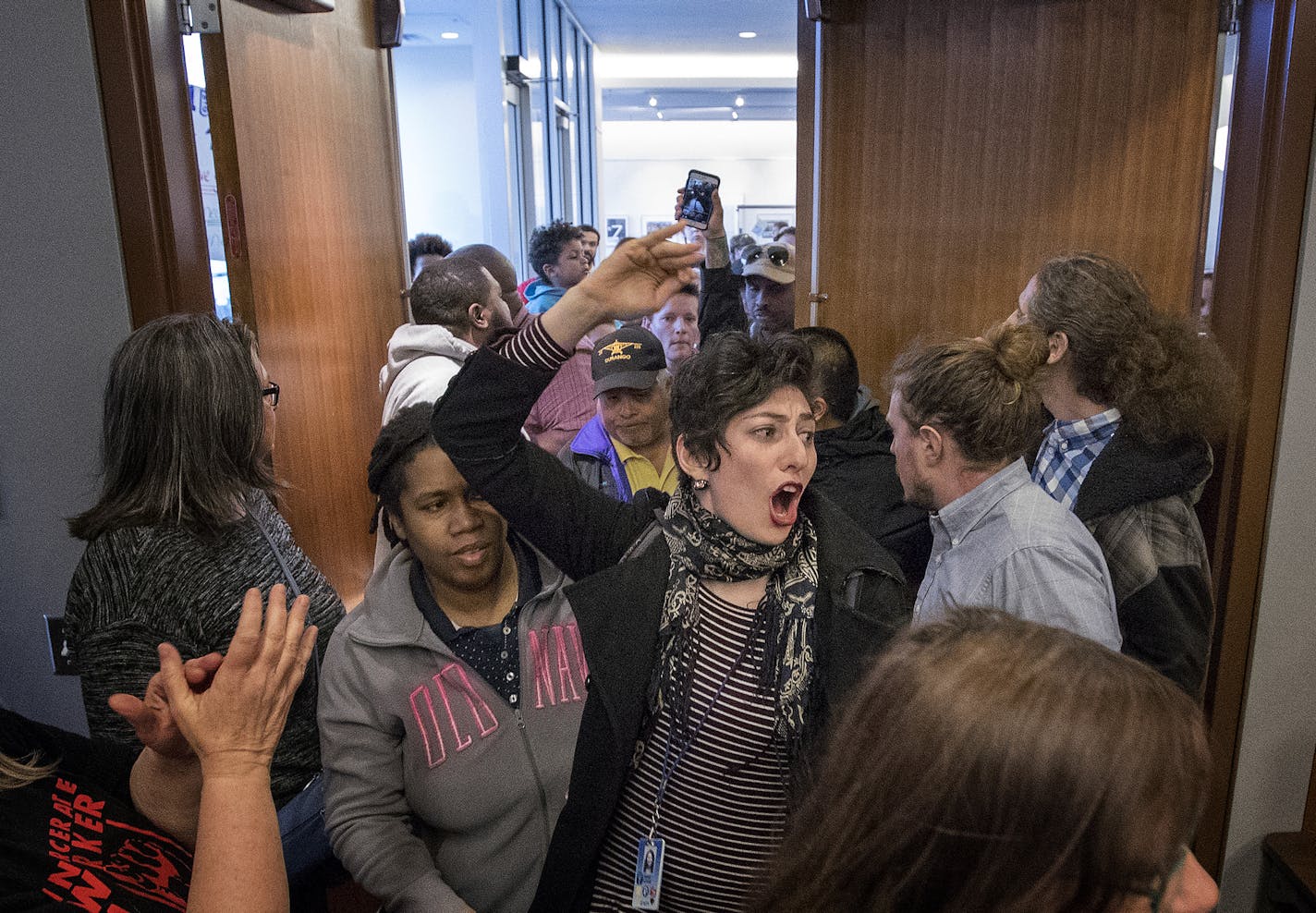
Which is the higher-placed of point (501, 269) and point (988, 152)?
point (988, 152)

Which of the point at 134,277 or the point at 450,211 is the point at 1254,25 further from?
the point at 450,211

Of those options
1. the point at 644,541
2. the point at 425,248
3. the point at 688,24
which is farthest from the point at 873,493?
the point at 688,24

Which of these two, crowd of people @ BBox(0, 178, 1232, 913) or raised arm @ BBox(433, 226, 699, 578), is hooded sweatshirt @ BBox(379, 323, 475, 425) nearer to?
→ crowd of people @ BBox(0, 178, 1232, 913)

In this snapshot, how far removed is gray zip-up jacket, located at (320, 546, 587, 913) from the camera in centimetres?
132

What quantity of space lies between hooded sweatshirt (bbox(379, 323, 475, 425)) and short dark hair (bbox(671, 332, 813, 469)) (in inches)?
43.9

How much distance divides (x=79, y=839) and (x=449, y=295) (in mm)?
1872

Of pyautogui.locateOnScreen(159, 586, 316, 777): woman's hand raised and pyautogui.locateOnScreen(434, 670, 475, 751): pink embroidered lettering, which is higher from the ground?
pyautogui.locateOnScreen(159, 586, 316, 777): woman's hand raised

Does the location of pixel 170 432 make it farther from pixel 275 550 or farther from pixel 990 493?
pixel 990 493

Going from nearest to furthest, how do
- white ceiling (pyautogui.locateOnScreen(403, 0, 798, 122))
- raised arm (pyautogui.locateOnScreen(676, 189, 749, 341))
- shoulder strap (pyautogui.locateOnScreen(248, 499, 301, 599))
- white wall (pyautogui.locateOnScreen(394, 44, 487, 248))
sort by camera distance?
1. shoulder strap (pyautogui.locateOnScreen(248, 499, 301, 599))
2. raised arm (pyautogui.locateOnScreen(676, 189, 749, 341))
3. white ceiling (pyautogui.locateOnScreen(403, 0, 798, 122))
4. white wall (pyautogui.locateOnScreen(394, 44, 487, 248))

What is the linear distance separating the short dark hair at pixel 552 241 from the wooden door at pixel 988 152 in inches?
60.1

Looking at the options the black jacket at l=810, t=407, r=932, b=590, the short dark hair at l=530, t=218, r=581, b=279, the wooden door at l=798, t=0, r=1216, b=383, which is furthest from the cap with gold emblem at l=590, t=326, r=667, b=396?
the short dark hair at l=530, t=218, r=581, b=279

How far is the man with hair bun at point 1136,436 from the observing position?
167 centimetres

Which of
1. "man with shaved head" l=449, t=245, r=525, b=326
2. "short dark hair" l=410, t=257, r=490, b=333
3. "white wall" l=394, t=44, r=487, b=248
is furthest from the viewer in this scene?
"white wall" l=394, t=44, r=487, b=248

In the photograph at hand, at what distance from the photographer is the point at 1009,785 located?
647mm
